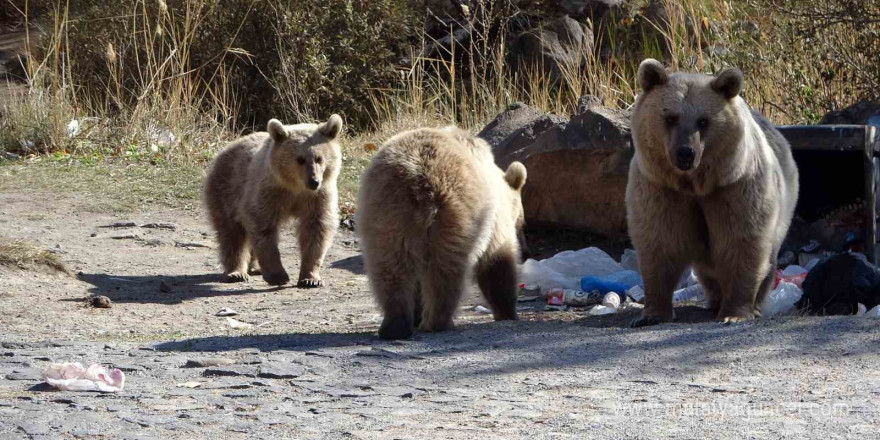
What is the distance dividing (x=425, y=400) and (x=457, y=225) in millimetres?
1477

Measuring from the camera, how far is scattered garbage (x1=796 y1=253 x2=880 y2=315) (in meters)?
7.06

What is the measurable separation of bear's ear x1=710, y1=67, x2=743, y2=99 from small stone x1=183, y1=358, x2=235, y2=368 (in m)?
2.92

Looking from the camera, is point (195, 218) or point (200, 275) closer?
point (200, 275)

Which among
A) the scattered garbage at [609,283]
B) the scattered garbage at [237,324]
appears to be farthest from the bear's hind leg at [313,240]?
the scattered garbage at [609,283]

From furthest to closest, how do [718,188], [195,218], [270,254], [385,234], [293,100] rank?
[293,100]
[195,218]
[270,254]
[718,188]
[385,234]

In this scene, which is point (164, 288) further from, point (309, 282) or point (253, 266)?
point (253, 266)

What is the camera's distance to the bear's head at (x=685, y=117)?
5.97 m

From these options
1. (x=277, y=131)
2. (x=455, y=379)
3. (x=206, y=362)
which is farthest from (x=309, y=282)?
(x=455, y=379)

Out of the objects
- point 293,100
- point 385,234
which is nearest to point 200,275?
point 385,234

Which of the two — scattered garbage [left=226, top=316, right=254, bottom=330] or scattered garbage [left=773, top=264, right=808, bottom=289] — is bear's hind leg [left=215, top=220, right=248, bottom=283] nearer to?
scattered garbage [left=226, top=316, right=254, bottom=330]

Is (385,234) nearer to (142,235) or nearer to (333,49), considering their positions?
(142,235)

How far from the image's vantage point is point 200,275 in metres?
9.45

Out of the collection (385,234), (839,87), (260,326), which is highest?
(839,87)

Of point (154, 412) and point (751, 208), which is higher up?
point (751, 208)
